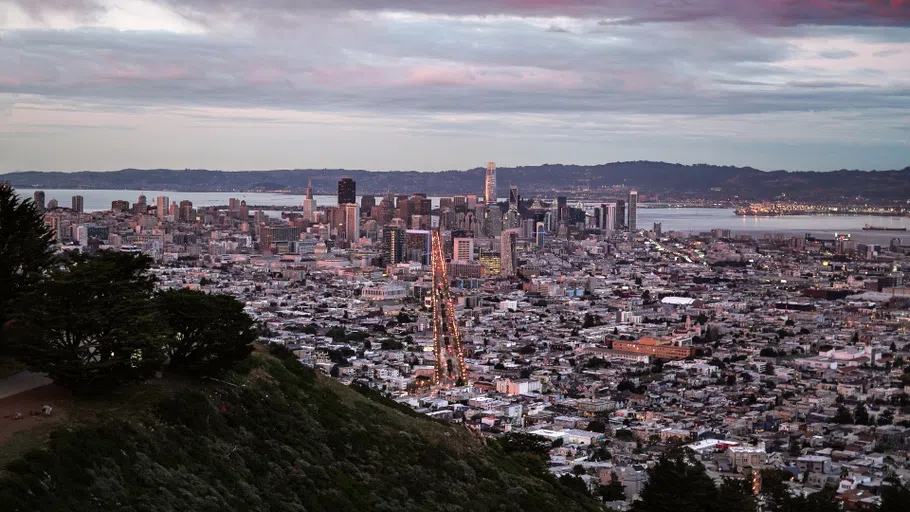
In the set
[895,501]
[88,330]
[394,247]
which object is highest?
[88,330]

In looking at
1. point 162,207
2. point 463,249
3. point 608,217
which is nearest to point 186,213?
point 162,207

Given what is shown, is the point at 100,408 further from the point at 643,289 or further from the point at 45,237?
the point at 643,289

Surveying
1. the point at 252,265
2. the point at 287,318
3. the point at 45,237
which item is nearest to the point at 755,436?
the point at 45,237

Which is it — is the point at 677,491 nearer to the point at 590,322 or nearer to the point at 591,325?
the point at 591,325

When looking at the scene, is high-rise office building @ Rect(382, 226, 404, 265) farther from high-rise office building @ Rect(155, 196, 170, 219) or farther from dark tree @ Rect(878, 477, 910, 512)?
dark tree @ Rect(878, 477, 910, 512)

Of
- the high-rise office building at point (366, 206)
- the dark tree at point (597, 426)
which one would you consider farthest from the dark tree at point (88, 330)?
the high-rise office building at point (366, 206)

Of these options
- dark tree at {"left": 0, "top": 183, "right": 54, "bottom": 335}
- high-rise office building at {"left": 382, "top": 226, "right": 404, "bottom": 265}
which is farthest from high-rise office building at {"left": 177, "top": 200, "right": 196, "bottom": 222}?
dark tree at {"left": 0, "top": 183, "right": 54, "bottom": 335}
